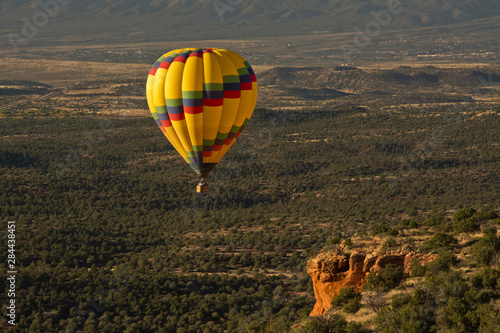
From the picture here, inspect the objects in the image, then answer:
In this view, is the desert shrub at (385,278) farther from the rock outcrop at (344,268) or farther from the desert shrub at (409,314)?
the desert shrub at (409,314)

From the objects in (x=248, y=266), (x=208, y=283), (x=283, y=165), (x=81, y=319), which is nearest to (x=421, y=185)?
(x=283, y=165)

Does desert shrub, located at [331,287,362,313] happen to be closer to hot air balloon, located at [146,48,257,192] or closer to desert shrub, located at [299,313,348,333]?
desert shrub, located at [299,313,348,333]

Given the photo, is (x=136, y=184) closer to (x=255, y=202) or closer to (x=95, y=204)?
(x=95, y=204)

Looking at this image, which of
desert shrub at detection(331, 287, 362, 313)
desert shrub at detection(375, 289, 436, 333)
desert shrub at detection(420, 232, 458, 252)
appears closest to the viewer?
desert shrub at detection(375, 289, 436, 333)

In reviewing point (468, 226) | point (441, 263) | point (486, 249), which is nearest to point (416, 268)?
point (441, 263)

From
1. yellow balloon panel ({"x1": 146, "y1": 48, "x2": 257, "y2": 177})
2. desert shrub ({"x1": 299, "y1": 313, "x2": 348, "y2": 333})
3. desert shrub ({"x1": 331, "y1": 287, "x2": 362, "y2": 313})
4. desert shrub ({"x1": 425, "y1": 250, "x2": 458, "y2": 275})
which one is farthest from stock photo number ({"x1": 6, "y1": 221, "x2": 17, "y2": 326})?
desert shrub ({"x1": 425, "y1": 250, "x2": 458, "y2": 275})
